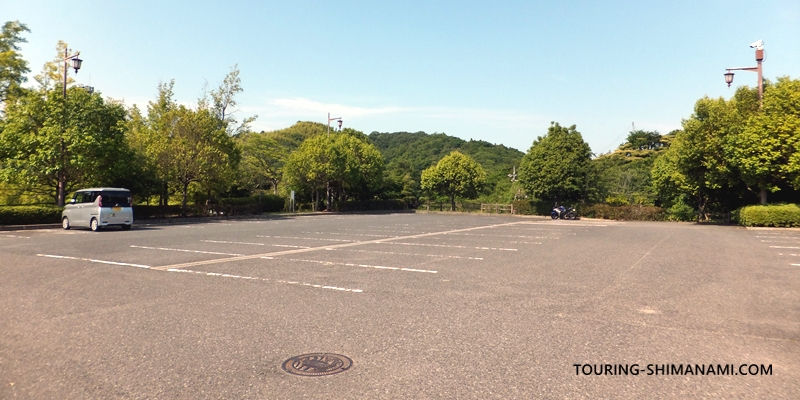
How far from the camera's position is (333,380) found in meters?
3.95

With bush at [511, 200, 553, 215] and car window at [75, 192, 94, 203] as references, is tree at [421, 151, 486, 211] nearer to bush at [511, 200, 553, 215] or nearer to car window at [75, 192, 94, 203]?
bush at [511, 200, 553, 215]

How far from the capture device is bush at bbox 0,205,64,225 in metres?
21.6

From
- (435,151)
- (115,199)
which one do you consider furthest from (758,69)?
(435,151)

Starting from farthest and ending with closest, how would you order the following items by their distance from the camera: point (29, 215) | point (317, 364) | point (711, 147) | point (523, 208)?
point (523, 208) < point (711, 147) < point (29, 215) < point (317, 364)

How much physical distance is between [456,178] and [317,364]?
4552cm

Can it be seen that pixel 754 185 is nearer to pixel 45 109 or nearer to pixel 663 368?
pixel 663 368

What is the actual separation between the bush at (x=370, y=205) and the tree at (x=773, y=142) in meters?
32.2

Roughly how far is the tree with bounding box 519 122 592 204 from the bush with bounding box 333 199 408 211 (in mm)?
16725

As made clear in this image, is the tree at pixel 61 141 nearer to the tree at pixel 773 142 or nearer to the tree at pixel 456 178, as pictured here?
the tree at pixel 456 178

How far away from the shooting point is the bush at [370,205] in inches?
1869

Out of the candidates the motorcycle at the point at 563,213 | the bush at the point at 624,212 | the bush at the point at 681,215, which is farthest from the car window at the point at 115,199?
the bush at the point at 681,215

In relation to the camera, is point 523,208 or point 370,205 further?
point 370,205

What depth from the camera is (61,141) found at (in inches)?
936

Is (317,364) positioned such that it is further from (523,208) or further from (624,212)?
(523,208)
